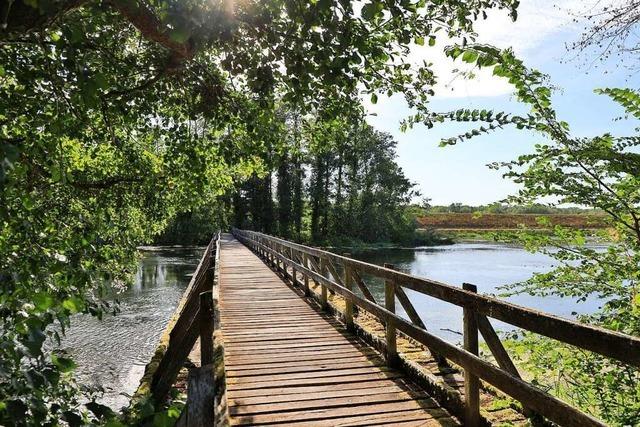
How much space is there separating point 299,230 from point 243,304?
2121 inches

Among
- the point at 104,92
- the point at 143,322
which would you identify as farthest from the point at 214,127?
the point at 143,322

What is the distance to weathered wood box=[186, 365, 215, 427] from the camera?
2438mm

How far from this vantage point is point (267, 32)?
4.18 m

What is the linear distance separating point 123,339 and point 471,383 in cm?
1421

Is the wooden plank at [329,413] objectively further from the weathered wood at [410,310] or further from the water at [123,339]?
the water at [123,339]

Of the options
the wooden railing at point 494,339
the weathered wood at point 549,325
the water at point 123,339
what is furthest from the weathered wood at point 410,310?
the water at point 123,339

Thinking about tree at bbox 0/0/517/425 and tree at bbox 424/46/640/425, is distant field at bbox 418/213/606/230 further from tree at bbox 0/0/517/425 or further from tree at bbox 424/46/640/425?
tree at bbox 0/0/517/425

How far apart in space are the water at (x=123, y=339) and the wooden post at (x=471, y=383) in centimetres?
640

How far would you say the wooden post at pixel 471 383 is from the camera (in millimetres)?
3801

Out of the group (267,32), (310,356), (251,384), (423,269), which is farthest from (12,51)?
(423,269)

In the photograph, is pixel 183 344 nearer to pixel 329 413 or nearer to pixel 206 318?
pixel 206 318

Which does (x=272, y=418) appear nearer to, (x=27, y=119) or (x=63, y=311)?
(x=63, y=311)

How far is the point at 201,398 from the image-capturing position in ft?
Answer: 8.17

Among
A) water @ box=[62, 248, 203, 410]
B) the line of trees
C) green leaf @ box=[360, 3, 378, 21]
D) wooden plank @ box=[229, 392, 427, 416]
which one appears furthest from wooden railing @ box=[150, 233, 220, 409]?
the line of trees
